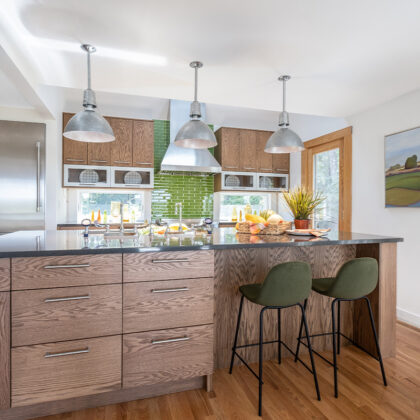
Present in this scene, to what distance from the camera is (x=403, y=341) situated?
2.73 meters

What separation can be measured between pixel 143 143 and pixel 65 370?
11.9 ft

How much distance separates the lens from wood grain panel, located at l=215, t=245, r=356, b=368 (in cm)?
223

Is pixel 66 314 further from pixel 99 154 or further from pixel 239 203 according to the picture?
pixel 239 203

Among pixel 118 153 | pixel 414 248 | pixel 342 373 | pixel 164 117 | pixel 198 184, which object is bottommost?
pixel 342 373

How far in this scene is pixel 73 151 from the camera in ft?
14.6

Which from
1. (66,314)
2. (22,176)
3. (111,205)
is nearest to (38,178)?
(22,176)

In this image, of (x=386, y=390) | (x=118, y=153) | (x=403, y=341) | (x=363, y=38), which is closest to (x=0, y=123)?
(x=118, y=153)

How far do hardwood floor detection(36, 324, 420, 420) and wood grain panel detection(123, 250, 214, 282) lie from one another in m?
0.76

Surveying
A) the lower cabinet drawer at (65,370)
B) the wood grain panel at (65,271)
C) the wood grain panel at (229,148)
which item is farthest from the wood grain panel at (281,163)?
the lower cabinet drawer at (65,370)

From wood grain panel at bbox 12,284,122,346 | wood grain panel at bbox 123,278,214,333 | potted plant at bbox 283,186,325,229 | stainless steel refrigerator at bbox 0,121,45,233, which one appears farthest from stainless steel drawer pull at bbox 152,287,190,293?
stainless steel refrigerator at bbox 0,121,45,233

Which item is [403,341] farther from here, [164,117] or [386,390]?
[164,117]

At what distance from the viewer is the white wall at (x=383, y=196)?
3.19m

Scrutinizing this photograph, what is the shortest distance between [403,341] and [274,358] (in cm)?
127

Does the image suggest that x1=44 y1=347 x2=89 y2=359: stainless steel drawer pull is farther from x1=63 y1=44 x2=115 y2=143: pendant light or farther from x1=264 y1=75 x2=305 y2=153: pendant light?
x1=264 y1=75 x2=305 y2=153: pendant light
